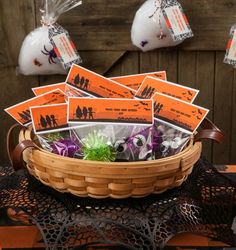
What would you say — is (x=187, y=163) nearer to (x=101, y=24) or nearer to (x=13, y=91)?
(x=101, y=24)

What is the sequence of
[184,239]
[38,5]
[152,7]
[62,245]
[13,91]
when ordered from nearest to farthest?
[62,245] → [184,239] → [152,7] → [38,5] → [13,91]

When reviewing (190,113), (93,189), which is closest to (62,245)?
(93,189)

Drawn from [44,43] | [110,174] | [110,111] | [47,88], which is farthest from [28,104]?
[44,43]

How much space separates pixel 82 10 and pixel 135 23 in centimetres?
28

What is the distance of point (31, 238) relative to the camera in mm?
879

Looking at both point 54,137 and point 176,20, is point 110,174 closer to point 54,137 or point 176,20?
point 54,137

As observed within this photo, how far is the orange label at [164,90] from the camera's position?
0.95 metres

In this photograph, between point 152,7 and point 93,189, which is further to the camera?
point 152,7

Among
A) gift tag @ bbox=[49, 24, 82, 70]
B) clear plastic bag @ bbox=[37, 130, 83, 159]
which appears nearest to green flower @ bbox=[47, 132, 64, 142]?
clear plastic bag @ bbox=[37, 130, 83, 159]

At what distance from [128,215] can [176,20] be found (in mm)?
1111

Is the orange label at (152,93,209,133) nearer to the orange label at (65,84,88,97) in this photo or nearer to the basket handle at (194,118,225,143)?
the basket handle at (194,118,225,143)

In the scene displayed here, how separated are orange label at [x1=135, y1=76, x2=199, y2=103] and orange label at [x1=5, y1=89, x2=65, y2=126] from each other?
19cm

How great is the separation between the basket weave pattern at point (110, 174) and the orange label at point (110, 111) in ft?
0.35

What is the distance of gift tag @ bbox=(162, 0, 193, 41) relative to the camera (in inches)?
66.2
